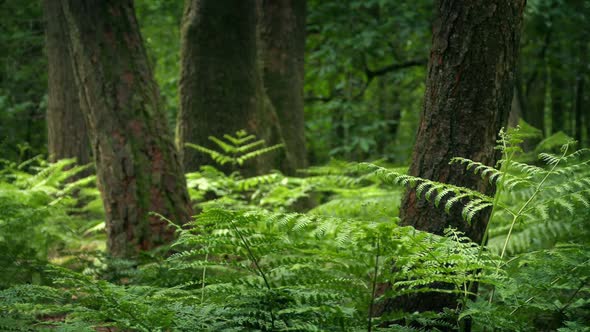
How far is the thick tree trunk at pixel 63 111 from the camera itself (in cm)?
817

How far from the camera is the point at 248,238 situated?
7.56ft

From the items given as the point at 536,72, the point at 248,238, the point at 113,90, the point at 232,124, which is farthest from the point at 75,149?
the point at 536,72

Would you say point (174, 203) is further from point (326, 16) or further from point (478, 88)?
point (326, 16)

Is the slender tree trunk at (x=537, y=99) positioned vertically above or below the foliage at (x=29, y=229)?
above

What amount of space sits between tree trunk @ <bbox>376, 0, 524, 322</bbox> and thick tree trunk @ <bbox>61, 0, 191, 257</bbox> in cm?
241

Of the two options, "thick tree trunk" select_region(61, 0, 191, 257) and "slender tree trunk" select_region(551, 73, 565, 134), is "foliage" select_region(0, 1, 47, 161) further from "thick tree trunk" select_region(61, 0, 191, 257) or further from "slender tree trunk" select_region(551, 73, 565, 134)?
"slender tree trunk" select_region(551, 73, 565, 134)

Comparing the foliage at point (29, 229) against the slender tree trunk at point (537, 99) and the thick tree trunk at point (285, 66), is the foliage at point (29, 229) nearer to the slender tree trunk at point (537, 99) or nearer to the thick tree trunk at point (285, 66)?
the thick tree trunk at point (285, 66)

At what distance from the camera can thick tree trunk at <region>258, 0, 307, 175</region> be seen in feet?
26.0

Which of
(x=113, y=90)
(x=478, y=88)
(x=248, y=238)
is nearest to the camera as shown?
(x=248, y=238)

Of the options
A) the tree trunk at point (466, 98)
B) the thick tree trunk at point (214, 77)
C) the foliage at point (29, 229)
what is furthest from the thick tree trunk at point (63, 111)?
the tree trunk at point (466, 98)

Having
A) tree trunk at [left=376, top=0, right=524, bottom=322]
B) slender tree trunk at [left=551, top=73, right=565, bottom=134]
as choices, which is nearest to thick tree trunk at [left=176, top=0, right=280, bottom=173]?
tree trunk at [left=376, top=0, right=524, bottom=322]

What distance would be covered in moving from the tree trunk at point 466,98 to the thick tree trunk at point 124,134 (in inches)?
95.0

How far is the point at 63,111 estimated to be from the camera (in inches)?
323

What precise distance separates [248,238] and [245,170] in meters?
4.13
